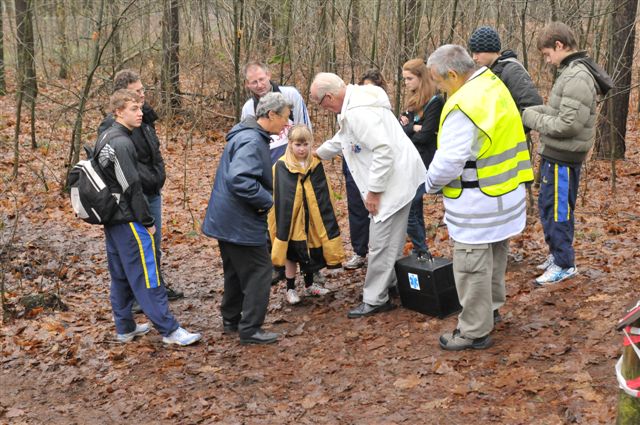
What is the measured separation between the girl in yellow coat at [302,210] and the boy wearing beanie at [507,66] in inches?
65.3

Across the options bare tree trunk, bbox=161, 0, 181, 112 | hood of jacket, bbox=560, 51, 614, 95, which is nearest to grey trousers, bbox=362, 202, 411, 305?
hood of jacket, bbox=560, 51, 614, 95

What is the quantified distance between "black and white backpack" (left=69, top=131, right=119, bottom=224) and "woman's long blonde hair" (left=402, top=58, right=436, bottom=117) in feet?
8.95

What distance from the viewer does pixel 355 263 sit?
6.91 m

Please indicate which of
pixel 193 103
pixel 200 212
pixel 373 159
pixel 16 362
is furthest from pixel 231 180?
pixel 193 103

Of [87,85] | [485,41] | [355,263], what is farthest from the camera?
[87,85]

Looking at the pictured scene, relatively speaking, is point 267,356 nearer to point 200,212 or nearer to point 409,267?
point 409,267

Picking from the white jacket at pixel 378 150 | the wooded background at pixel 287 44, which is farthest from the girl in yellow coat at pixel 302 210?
the wooded background at pixel 287 44

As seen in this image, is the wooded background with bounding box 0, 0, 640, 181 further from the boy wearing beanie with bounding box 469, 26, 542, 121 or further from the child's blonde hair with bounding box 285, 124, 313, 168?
the child's blonde hair with bounding box 285, 124, 313, 168

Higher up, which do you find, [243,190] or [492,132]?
[492,132]

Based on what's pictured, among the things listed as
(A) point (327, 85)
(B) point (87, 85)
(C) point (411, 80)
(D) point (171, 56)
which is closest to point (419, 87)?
(C) point (411, 80)

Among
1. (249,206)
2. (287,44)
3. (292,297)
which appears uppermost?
(287,44)

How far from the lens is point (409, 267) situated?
538cm

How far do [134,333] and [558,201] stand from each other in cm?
380

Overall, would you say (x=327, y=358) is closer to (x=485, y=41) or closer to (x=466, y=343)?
(x=466, y=343)
